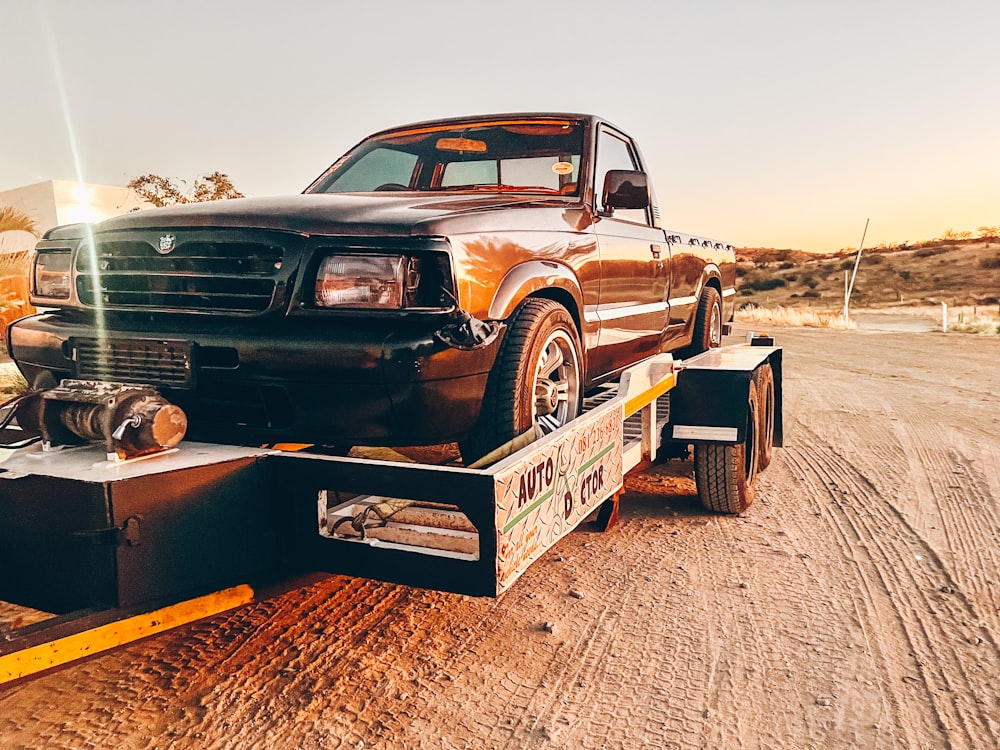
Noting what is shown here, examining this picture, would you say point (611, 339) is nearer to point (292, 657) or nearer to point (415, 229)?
point (415, 229)

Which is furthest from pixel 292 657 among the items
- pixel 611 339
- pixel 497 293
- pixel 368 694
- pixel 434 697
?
pixel 611 339

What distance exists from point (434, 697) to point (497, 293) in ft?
4.73

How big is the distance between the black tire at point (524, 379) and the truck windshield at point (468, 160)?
1.17m

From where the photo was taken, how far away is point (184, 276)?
2854mm

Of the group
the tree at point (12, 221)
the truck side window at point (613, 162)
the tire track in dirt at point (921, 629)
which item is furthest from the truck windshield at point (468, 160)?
the tree at point (12, 221)

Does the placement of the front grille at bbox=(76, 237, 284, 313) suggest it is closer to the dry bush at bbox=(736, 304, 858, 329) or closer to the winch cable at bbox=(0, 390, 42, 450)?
the winch cable at bbox=(0, 390, 42, 450)

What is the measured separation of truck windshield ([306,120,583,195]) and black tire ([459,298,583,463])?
117cm

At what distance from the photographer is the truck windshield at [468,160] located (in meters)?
4.47

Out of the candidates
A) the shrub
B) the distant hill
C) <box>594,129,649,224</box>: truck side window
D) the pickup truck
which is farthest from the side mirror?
the shrub

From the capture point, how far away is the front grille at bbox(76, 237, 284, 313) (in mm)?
2773

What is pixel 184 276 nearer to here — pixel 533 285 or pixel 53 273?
pixel 53 273

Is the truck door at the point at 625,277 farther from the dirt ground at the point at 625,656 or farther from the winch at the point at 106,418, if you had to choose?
the winch at the point at 106,418

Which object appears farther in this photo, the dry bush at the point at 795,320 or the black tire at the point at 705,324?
the dry bush at the point at 795,320

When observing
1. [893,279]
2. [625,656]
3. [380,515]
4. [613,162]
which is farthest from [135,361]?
[893,279]
